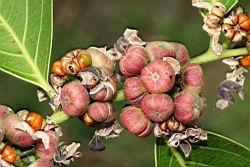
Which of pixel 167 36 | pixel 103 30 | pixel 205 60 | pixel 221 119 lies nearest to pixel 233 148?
pixel 205 60

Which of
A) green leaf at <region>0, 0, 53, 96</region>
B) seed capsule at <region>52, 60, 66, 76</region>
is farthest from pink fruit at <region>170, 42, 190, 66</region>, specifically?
green leaf at <region>0, 0, 53, 96</region>

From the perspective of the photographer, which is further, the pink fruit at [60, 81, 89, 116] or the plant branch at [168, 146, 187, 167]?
the plant branch at [168, 146, 187, 167]

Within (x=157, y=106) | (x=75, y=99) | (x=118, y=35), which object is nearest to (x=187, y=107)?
(x=157, y=106)

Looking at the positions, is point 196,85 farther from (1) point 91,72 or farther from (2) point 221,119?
(2) point 221,119

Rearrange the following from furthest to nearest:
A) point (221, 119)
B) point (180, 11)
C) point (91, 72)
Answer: point (180, 11) → point (221, 119) → point (91, 72)

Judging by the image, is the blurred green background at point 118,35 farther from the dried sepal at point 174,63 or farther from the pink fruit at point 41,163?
the pink fruit at point 41,163

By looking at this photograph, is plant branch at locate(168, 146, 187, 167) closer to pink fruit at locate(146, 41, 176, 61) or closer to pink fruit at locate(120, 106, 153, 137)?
pink fruit at locate(120, 106, 153, 137)
